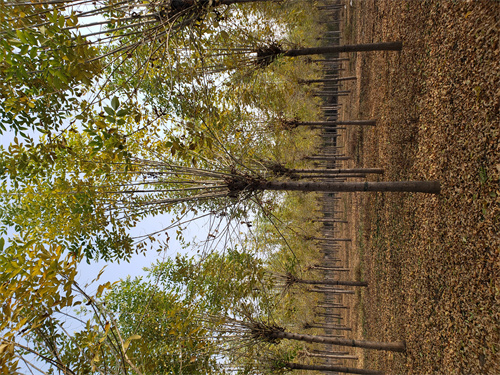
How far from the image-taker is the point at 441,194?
4668mm

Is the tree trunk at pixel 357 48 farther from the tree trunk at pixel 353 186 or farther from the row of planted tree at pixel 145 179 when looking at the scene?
the tree trunk at pixel 353 186

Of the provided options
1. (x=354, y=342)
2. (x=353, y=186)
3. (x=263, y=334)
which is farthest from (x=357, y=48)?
(x=263, y=334)

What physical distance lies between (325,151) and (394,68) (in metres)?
13.6

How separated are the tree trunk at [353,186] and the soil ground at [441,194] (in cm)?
25

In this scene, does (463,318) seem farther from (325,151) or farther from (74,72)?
(325,151)

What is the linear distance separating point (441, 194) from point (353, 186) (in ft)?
4.25

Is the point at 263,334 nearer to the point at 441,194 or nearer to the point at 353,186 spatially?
the point at 353,186

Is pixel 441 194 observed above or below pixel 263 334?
above

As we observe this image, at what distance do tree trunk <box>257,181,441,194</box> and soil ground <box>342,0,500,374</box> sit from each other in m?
0.25

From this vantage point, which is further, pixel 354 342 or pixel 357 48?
pixel 357 48

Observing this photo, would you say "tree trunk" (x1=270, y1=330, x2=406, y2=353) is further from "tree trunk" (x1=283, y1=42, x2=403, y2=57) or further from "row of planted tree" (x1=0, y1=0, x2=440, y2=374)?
"tree trunk" (x1=283, y1=42, x2=403, y2=57)

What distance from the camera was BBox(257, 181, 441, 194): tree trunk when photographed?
478cm

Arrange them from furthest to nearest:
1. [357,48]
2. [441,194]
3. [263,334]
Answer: [357,48] → [263,334] → [441,194]

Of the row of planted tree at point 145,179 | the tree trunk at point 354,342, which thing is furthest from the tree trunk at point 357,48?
the tree trunk at point 354,342
